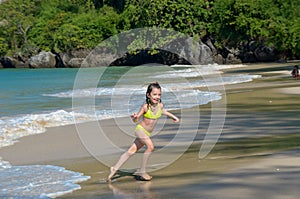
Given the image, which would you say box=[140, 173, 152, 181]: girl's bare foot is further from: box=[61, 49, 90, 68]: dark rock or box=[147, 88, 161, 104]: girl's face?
box=[61, 49, 90, 68]: dark rock

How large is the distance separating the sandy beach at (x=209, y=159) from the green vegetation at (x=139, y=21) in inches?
1098

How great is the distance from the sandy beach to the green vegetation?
91.5ft

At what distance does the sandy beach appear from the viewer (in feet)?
21.8

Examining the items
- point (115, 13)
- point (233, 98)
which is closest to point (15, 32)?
point (115, 13)

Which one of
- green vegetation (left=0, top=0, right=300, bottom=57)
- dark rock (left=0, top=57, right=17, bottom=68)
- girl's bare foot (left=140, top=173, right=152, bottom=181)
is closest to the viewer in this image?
girl's bare foot (left=140, top=173, right=152, bottom=181)

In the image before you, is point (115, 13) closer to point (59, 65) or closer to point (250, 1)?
point (59, 65)

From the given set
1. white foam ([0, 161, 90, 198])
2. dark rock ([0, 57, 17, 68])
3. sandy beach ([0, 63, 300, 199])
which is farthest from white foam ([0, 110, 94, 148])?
dark rock ([0, 57, 17, 68])

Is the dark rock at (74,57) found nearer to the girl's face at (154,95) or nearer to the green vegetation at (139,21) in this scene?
the green vegetation at (139,21)

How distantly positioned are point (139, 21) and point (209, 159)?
60.1m

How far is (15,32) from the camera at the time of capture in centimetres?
8369

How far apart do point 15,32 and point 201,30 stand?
30457 mm

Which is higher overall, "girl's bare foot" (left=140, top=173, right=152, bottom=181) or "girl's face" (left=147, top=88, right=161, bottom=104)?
"girl's face" (left=147, top=88, right=161, bottom=104)

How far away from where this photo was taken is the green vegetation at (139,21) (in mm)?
46413

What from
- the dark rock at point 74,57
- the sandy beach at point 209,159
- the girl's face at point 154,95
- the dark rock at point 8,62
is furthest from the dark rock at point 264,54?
the girl's face at point 154,95
